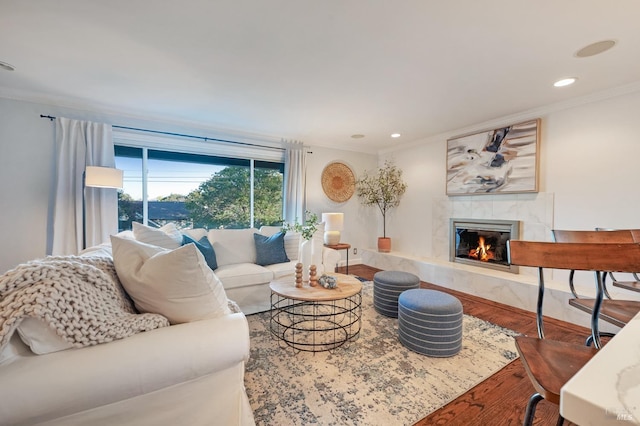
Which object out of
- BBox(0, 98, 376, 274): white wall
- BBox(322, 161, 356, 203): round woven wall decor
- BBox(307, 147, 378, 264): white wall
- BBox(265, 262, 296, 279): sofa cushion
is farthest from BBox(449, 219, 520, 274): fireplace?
BBox(0, 98, 376, 274): white wall

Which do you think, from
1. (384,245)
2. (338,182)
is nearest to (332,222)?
(338,182)

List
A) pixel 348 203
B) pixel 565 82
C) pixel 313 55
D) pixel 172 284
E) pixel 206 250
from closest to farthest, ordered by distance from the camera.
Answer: pixel 172 284, pixel 313 55, pixel 565 82, pixel 206 250, pixel 348 203

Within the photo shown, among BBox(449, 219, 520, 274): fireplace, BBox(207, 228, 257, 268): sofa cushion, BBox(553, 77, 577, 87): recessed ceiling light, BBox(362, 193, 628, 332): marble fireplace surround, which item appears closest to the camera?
BBox(553, 77, 577, 87): recessed ceiling light

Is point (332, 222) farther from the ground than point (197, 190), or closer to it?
closer to it

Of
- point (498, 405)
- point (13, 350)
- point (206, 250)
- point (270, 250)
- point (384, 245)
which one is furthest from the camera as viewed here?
point (384, 245)

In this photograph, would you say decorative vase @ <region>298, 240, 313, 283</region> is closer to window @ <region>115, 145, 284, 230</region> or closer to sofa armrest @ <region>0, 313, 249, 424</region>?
sofa armrest @ <region>0, 313, 249, 424</region>

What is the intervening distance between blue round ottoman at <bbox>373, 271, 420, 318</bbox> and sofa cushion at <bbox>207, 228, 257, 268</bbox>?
5.20ft

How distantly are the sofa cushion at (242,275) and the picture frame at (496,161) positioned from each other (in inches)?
122

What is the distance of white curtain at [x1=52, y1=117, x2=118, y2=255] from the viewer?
2.97 metres

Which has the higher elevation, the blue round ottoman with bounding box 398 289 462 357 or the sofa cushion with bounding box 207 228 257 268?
the sofa cushion with bounding box 207 228 257 268

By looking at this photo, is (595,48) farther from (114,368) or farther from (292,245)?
(114,368)

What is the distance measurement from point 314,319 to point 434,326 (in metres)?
1.13

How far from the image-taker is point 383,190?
504cm

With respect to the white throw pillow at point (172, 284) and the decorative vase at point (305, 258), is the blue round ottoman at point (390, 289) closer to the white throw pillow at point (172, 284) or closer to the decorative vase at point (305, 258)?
the decorative vase at point (305, 258)
